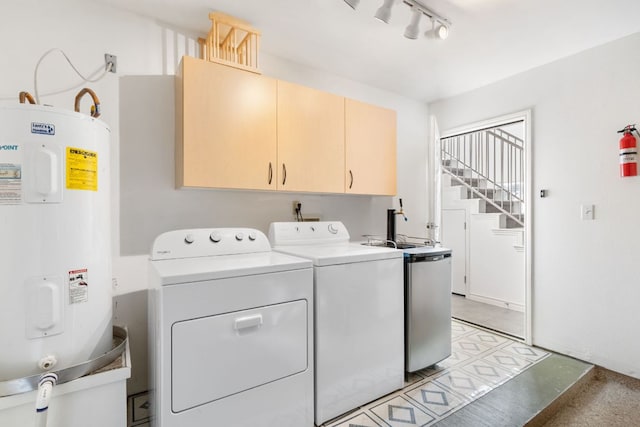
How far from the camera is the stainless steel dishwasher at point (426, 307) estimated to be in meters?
2.16

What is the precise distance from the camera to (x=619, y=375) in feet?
7.30

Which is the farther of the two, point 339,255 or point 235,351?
point 339,255

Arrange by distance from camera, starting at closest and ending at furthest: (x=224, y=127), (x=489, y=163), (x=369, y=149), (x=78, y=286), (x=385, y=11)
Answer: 1. (x=78, y=286)
2. (x=385, y=11)
3. (x=224, y=127)
4. (x=369, y=149)
5. (x=489, y=163)

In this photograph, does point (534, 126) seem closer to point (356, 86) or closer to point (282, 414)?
point (356, 86)

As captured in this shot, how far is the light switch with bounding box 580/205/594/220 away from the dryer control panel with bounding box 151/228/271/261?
8.09 feet

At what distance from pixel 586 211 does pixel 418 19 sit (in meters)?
1.97

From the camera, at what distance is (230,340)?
1364mm

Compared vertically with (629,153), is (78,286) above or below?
below

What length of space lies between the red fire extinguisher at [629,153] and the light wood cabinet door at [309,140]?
1999mm

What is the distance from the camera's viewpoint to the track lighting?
5.78 ft

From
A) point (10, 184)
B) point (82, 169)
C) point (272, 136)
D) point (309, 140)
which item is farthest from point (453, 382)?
point (10, 184)

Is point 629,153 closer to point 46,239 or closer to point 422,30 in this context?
point 422,30

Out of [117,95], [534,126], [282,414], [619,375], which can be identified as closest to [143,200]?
[117,95]

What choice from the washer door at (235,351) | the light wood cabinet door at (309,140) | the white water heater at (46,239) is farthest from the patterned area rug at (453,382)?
Result: the light wood cabinet door at (309,140)
